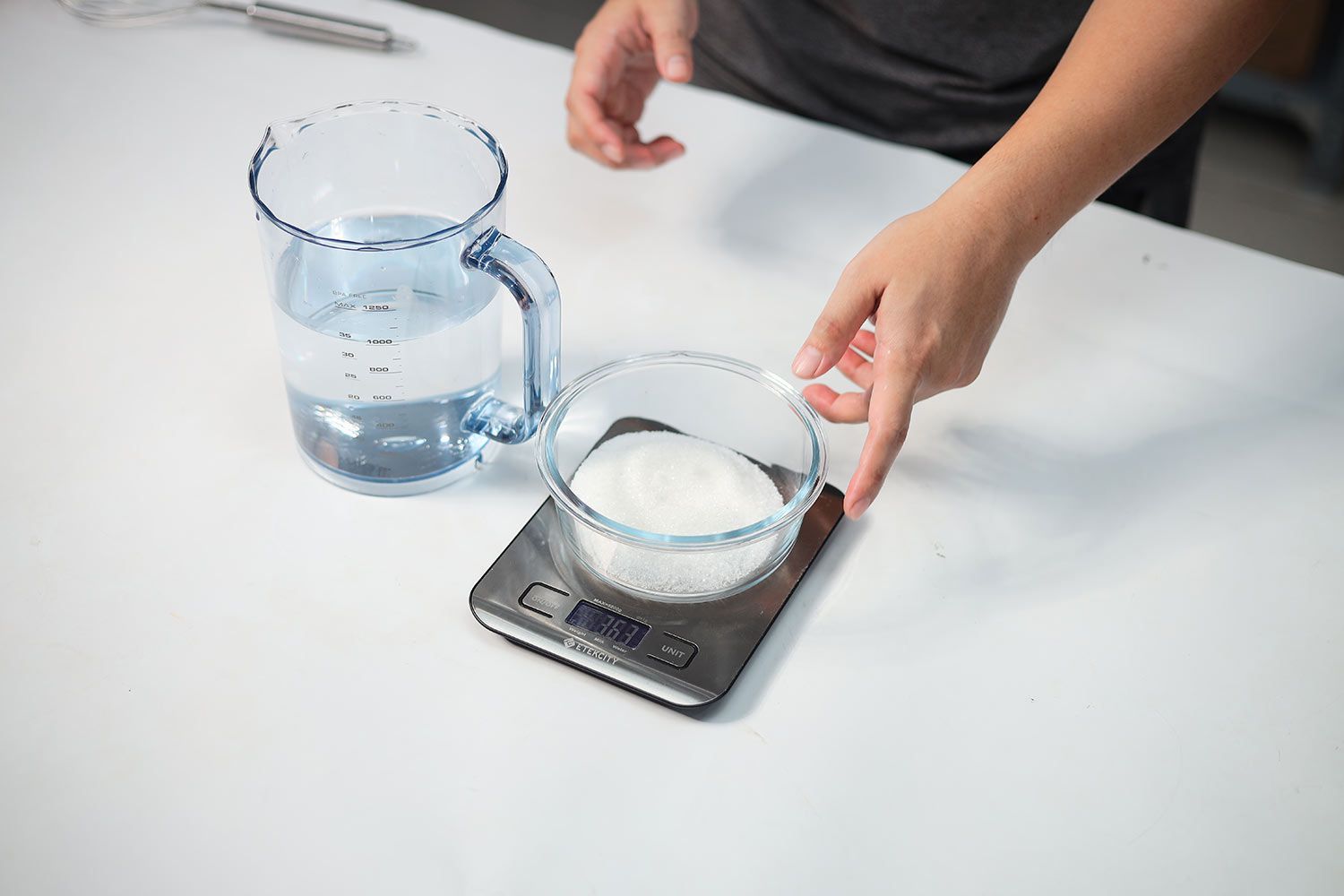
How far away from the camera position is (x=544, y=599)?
0.68m

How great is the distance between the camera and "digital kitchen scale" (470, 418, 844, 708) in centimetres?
64

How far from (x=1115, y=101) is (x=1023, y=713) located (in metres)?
0.41

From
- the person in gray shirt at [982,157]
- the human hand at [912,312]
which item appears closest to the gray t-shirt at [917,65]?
the person in gray shirt at [982,157]

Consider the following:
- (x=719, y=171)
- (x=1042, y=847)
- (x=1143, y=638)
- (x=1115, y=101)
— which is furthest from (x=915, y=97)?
(x=1042, y=847)

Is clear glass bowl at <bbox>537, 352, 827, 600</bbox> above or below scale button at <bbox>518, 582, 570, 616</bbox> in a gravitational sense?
above

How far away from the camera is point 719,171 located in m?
1.02

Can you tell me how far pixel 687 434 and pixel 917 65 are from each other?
0.55 m

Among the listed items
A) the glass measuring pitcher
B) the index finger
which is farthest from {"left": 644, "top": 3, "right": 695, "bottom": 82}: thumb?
the index finger

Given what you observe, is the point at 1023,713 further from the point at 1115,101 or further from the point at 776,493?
the point at 1115,101

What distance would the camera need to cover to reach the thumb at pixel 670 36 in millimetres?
912

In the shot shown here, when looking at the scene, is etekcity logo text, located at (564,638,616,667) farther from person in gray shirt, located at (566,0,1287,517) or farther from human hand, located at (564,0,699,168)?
human hand, located at (564,0,699,168)

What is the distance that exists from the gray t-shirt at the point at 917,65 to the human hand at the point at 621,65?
210 millimetres

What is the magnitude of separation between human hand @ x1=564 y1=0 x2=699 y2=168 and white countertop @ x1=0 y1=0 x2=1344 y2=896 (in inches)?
1.8

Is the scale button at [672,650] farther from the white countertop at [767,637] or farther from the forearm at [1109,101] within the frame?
the forearm at [1109,101]
